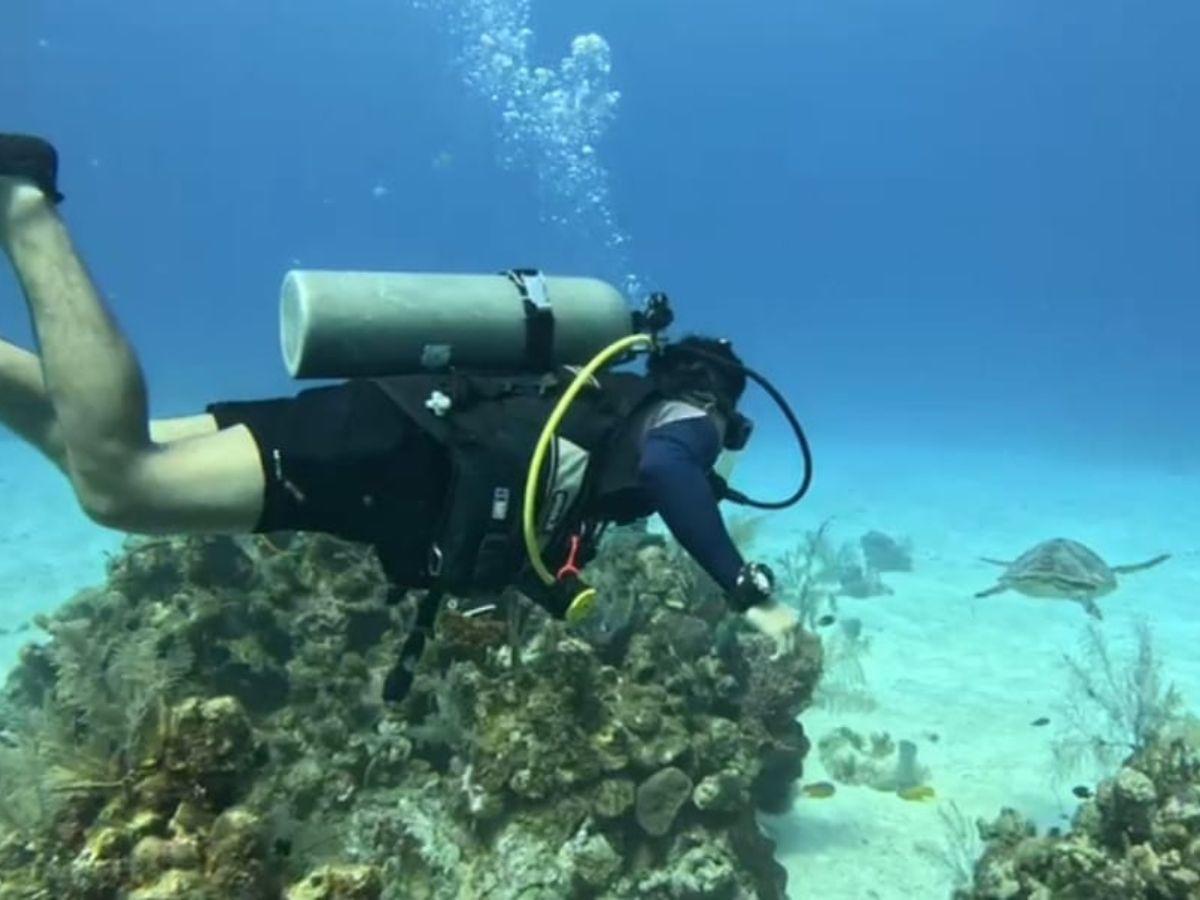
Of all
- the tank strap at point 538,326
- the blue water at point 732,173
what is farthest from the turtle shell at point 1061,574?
the blue water at point 732,173

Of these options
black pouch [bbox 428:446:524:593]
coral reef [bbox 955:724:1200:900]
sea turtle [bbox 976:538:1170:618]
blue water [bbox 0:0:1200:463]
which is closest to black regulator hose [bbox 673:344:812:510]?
black pouch [bbox 428:446:524:593]

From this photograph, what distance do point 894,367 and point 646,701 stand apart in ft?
347

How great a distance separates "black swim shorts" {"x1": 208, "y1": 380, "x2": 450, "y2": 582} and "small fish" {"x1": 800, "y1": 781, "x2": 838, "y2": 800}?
5.01 metres

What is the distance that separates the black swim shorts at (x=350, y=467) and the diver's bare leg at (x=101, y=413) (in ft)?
0.46

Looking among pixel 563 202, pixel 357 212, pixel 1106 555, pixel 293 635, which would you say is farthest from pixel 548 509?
pixel 357 212

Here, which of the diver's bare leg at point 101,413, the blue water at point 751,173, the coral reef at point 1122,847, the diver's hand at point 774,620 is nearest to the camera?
the diver's bare leg at point 101,413

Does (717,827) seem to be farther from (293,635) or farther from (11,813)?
(11,813)

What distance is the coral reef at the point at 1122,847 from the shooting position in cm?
535

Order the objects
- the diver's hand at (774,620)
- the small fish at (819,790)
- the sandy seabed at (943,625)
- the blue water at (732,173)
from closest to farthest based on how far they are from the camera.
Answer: the diver's hand at (774,620), the sandy seabed at (943,625), the small fish at (819,790), the blue water at (732,173)

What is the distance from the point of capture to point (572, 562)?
16.3ft

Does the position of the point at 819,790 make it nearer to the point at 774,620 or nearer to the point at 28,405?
the point at 774,620

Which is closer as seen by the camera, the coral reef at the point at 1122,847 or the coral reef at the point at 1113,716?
the coral reef at the point at 1122,847

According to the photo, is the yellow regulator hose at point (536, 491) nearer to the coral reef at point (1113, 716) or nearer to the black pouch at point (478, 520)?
the black pouch at point (478, 520)

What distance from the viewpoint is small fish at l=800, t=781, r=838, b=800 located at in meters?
8.64
